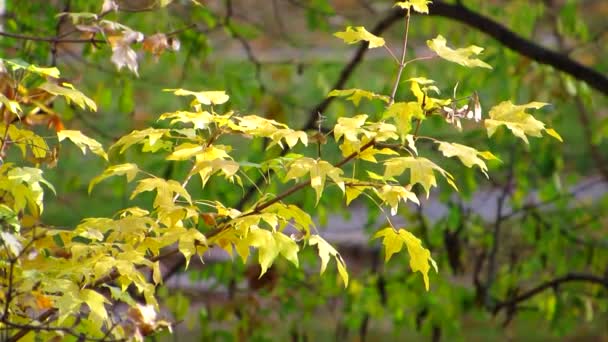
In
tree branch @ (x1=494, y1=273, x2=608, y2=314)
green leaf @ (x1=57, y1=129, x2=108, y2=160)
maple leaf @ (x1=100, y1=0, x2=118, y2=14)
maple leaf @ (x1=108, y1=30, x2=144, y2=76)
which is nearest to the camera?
green leaf @ (x1=57, y1=129, x2=108, y2=160)

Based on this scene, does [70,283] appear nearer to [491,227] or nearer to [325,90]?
[325,90]

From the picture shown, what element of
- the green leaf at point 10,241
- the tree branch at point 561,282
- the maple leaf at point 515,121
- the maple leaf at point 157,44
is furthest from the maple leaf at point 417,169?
the tree branch at point 561,282

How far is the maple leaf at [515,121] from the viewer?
268 cm

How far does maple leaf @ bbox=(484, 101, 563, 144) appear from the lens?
2.68 metres

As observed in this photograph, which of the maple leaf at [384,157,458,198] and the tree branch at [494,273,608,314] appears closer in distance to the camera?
the maple leaf at [384,157,458,198]

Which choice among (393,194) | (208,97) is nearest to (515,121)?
(393,194)

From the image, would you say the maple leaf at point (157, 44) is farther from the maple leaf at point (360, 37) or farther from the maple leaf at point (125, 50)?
the maple leaf at point (360, 37)

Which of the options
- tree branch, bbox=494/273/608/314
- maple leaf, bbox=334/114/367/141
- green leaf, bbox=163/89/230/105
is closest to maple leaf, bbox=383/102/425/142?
maple leaf, bbox=334/114/367/141

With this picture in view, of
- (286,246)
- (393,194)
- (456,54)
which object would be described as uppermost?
(456,54)

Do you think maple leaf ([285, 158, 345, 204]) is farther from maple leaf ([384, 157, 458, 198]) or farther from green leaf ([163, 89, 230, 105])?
green leaf ([163, 89, 230, 105])

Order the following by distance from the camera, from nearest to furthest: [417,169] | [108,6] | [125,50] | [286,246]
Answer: [417,169]
[286,246]
[125,50]
[108,6]

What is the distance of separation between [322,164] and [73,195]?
26.3ft

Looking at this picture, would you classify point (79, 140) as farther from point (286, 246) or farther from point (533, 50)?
point (533, 50)

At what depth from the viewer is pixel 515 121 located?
9.01ft
